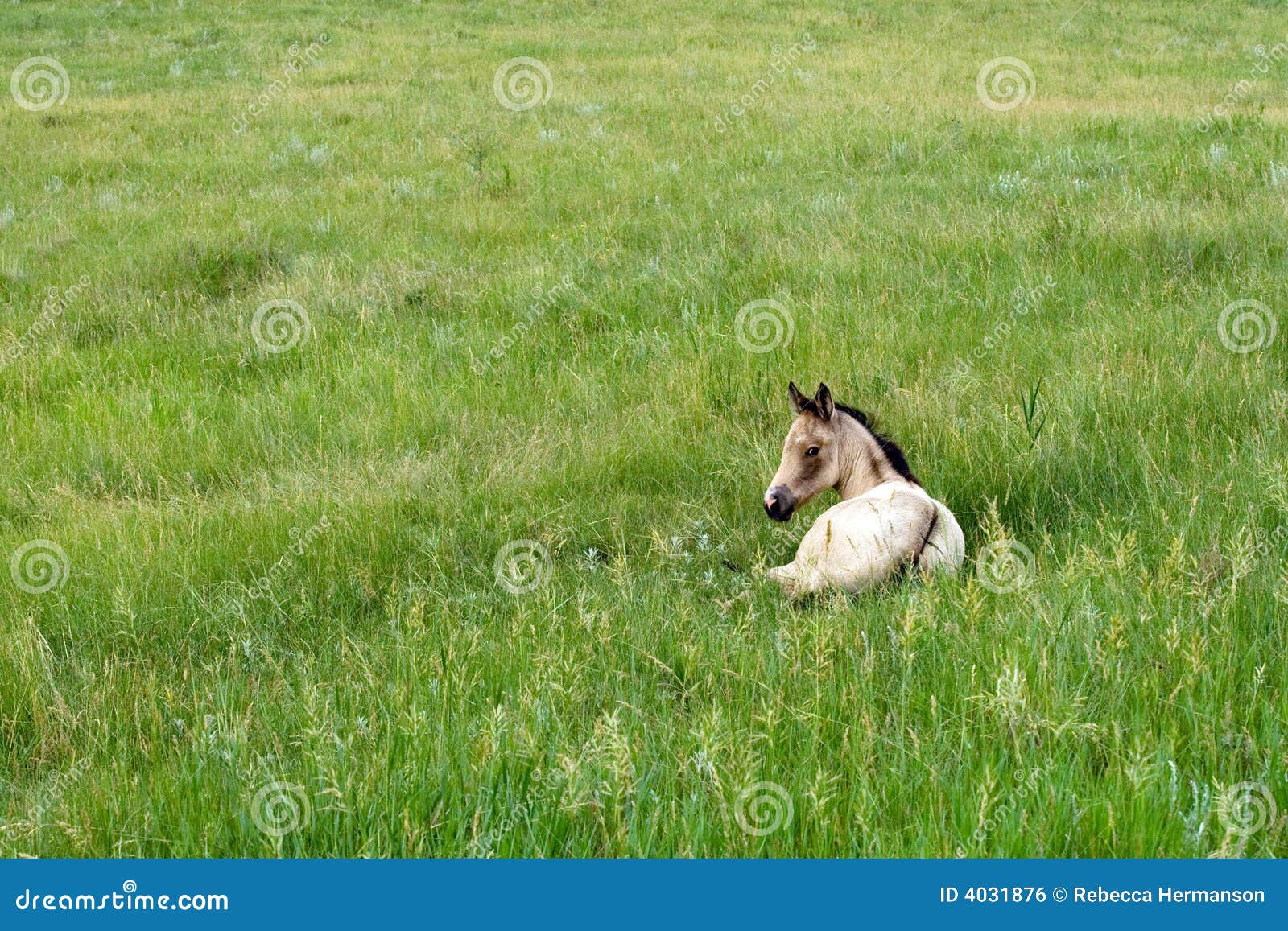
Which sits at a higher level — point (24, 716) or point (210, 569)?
point (210, 569)

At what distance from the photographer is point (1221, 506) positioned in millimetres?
4789

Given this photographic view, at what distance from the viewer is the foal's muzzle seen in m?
4.70

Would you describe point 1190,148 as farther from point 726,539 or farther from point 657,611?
point 657,611

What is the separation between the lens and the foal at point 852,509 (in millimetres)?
4359

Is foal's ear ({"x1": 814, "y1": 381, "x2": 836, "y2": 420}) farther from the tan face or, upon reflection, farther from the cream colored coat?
the cream colored coat

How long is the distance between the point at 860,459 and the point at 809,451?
24 cm

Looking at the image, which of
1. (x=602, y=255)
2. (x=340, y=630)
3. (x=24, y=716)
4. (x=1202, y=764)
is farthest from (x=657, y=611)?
(x=602, y=255)

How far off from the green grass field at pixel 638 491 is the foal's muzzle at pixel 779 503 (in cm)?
34

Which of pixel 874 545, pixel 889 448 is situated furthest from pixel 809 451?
pixel 874 545

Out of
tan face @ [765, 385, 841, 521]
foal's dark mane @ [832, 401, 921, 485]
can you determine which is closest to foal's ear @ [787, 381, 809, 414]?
tan face @ [765, 385, 841, 521]

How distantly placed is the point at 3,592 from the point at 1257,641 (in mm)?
5197

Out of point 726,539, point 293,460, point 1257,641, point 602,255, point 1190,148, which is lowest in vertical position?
point 1257,641

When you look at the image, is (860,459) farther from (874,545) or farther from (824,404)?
(874,545)

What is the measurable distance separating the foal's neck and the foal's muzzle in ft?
1.07
